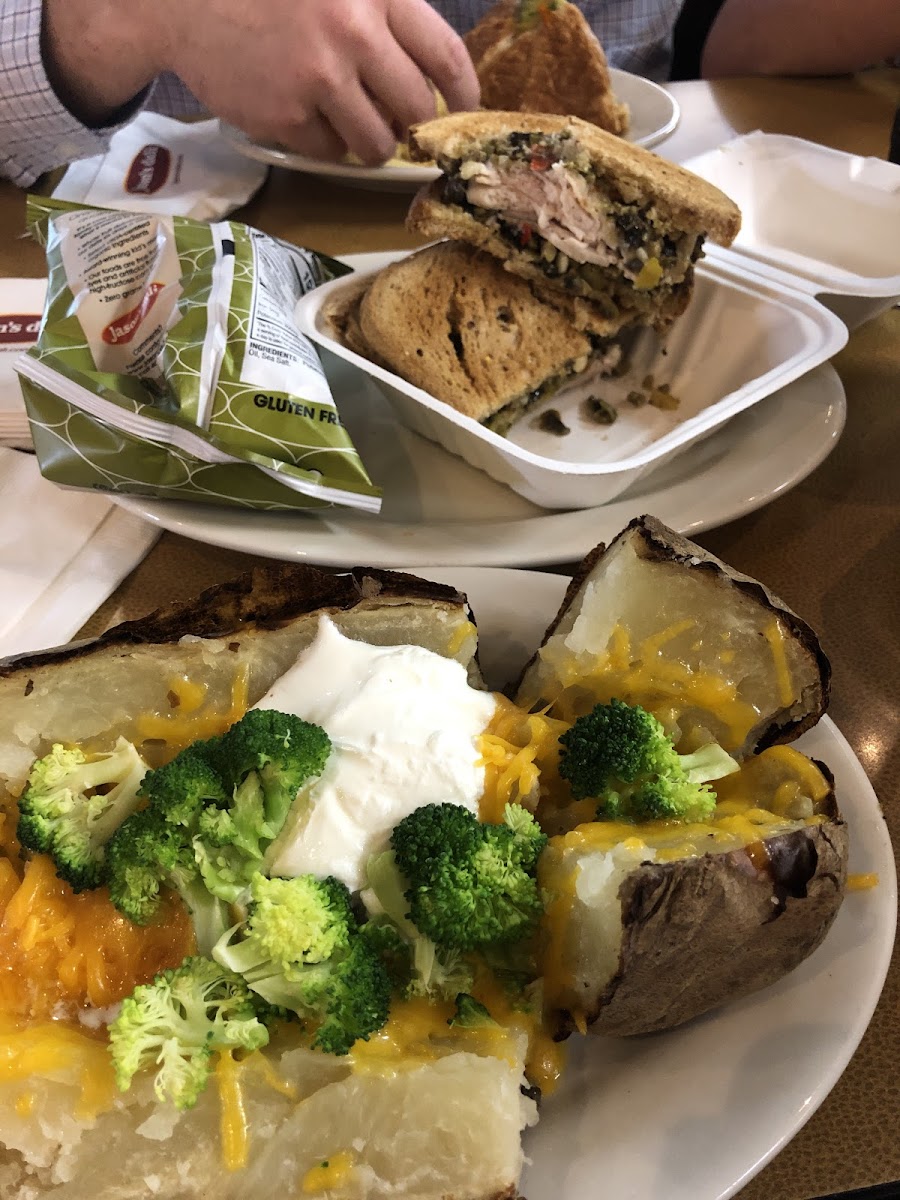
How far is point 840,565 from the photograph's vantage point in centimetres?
117

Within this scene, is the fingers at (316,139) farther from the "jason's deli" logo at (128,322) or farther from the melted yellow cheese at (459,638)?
the melted yellow cheese at (459,638)

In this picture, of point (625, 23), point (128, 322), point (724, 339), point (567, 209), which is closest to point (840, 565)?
point (724, 339)

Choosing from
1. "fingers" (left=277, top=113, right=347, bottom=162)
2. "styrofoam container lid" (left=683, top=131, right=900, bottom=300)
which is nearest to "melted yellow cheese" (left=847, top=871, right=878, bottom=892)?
"styrofoam container lid" (left=683, top=131, right=900, bottom=300)

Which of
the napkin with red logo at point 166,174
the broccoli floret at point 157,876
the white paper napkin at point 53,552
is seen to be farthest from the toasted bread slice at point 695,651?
the napkin with red logo at point 166,174

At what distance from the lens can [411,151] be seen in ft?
4.78

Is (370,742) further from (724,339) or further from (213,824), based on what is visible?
(724,339)

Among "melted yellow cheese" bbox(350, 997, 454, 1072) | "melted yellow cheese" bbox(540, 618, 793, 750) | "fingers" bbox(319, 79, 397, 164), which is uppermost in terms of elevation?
"fingers" bbox(319, 79, 397, 164)

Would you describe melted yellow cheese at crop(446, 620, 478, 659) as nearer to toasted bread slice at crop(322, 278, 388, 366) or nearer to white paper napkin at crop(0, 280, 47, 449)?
toasted bread slice at crop(322, 278, 388, 366)

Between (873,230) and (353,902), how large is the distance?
1562 millimetres

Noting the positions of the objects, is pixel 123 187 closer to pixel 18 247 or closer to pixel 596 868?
pixel 18 247

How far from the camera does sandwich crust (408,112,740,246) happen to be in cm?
138

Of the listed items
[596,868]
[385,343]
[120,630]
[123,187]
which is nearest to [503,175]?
[385,343]

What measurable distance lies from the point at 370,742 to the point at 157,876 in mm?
201

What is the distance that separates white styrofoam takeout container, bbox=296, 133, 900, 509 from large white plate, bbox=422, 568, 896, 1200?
0.58 meters
